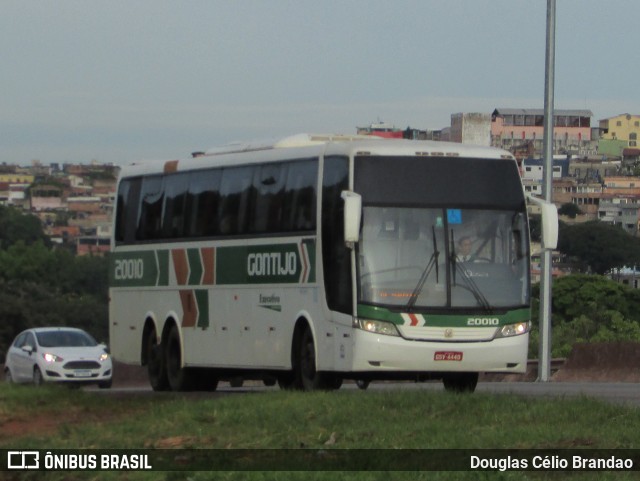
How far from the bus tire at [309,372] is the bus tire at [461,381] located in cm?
143

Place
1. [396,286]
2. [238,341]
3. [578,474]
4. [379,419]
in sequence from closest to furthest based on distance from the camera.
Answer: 1. [578,474]
2. [379,419]
3. [396,286]
4. [238,341]

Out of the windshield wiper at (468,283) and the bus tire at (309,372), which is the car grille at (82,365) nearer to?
the bus tire at (309,372)

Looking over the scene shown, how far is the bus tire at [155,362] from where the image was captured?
82.8ft

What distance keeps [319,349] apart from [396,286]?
54.1 inches

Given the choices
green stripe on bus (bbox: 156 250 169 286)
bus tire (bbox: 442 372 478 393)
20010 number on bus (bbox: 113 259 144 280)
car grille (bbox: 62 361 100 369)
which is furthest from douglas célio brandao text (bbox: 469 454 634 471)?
car grille (bbox: 62 361 100 369)

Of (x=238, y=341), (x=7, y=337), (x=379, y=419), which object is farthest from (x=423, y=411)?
(x=7, y=337)

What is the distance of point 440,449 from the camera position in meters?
12.8

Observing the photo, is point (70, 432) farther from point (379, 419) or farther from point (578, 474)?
point (578, 474)

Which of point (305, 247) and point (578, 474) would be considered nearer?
point (578, 474)

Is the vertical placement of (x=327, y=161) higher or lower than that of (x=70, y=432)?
higher

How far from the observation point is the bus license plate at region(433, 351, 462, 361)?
65.3ft

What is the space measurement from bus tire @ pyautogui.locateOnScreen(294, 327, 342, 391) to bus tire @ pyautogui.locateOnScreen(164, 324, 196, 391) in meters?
3.71
